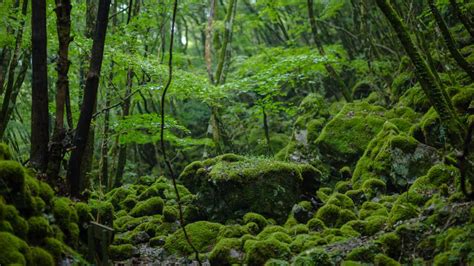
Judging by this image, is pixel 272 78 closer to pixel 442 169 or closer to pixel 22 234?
pixel 442 169

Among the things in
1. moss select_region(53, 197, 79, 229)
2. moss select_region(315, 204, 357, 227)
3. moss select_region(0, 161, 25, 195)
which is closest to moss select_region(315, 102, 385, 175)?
moss select_region(315, 204, 357, 227)

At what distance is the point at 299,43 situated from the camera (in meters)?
24.3

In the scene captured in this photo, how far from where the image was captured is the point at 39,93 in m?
7.46

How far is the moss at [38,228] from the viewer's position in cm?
576

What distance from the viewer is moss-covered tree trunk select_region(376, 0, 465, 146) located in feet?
21.5

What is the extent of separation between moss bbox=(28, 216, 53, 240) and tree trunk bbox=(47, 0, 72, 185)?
1.49 meters

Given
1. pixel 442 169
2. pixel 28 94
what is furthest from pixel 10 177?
pixel 28 94

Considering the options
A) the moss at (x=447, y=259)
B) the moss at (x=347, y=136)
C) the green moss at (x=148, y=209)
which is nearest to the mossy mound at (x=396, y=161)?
the moss at (x=347, y=136)

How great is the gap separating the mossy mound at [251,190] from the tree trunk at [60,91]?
13.5ft

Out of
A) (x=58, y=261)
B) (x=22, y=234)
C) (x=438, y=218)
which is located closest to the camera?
(x=22, y=234)

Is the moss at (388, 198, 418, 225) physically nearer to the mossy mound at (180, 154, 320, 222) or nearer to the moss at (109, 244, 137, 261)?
the mossy mound at (180, 154, 320, 222)

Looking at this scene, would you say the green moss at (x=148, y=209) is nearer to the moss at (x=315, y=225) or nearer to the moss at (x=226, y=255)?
the moss at (x=226, y=255)

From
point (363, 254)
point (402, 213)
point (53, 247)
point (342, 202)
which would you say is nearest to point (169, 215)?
point (342, 202)

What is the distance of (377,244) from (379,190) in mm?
4013
